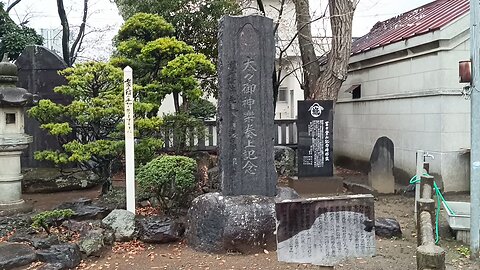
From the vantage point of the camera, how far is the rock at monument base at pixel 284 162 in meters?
13.4

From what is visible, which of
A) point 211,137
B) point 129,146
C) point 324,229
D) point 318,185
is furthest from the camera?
point 211,137

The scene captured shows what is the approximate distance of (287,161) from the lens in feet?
44.3

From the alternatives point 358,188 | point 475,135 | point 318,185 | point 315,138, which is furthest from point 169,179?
point 358,188

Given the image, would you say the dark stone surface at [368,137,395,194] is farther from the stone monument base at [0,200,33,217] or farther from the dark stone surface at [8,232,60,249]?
the stone monument base at [0,200,33,217]

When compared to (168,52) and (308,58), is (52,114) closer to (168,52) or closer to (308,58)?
(168,52)

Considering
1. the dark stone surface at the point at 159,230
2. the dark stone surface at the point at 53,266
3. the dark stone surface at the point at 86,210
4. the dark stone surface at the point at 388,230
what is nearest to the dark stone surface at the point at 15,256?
the dark stone surface at the point at 53,266

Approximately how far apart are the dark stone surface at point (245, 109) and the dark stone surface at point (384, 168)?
4.52m

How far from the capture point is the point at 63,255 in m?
5.94

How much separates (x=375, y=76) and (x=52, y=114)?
357 inches

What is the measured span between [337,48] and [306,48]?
1.35 m

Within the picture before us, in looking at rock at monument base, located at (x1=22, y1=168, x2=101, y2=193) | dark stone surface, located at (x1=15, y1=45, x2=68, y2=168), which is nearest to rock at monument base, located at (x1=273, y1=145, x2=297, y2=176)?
rock at monument base, located at (x1=22, y1=168, x2=101, y2=193)

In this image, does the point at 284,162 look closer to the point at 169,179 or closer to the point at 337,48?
the point at 337,48

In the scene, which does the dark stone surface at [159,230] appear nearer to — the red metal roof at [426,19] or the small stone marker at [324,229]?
the small stone marker at [324,229]

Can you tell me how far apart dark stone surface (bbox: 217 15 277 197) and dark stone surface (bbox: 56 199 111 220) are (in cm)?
262
